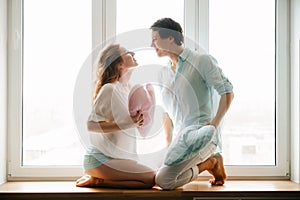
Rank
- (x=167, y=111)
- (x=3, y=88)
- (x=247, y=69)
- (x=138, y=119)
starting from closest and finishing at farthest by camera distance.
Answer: (x=138, y=119), (x=167, y=111), (x=3, y=88), (x=247, y=69)

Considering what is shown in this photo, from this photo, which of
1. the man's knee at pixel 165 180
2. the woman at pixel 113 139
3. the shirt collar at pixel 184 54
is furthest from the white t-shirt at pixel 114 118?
the shirt collar at pixel 184 54

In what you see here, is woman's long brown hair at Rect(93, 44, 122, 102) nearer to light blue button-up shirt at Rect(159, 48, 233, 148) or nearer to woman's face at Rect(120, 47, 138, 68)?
woman's face at Rect(120, 47, 138, 68)

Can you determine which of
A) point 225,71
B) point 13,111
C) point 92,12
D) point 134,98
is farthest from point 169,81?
point 13,111

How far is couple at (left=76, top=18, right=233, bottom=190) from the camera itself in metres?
2.14

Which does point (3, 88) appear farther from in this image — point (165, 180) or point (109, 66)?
point (165, 180)

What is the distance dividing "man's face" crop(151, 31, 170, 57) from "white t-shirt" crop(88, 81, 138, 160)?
0.22 metres

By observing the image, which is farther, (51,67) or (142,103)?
(51,67)

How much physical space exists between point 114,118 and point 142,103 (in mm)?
134

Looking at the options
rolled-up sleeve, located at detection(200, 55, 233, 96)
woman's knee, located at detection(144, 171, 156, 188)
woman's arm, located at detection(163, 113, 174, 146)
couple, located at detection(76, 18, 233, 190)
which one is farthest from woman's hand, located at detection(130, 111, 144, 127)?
rolled-up sleeve, located at detection(200, 55, 233, 96)

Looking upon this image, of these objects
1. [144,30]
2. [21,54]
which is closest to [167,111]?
[144,30]

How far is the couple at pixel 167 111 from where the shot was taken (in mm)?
2143

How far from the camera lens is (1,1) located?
7.64 ft

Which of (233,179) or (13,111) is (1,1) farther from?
(233,179)

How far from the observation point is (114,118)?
2.14 meters
